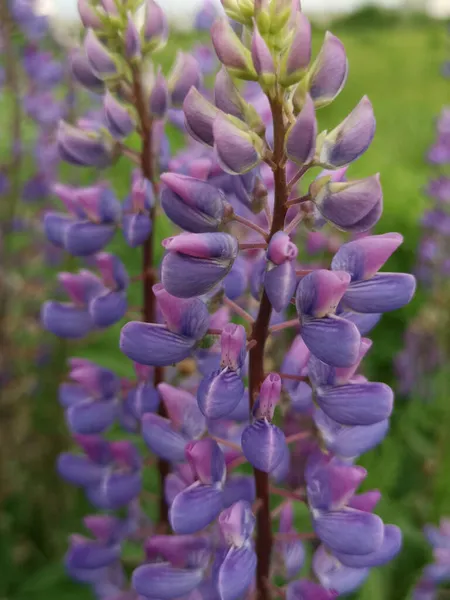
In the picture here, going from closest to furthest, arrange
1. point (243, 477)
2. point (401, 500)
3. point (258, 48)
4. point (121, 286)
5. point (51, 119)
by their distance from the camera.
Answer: point (258, 48), point (243, 477), point (121, 286), point (401, 500), point (51, 119)

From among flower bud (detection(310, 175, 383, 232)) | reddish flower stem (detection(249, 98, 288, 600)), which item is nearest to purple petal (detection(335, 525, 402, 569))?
reddish flower stem (detection(249, 98, 288, 600))

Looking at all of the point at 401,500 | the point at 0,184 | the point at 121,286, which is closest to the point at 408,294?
the point at 121,286

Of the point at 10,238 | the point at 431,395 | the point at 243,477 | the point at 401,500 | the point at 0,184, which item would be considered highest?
the point at 0,184

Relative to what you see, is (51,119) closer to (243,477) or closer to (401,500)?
(401,500)

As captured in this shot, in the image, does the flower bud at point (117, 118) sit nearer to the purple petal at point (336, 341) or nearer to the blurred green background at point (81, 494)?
the purple petal at point (336, 341)

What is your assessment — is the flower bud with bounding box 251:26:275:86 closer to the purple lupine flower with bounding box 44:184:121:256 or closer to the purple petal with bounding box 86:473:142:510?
the purple lupine flower with bounding box 44:184:121:256

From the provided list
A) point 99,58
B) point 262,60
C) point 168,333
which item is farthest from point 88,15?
point 168,333

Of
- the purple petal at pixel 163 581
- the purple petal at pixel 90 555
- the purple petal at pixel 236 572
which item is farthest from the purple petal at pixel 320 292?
the purple petal at pixel 90 555
